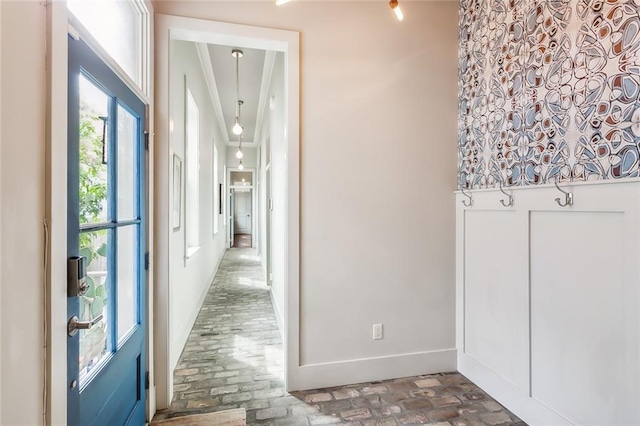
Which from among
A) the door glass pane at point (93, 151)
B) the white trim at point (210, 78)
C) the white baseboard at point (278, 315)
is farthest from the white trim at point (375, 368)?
the white trim at point (210, 78)

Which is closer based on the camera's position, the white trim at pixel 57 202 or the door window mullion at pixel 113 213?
the white trim at pixel 57 202

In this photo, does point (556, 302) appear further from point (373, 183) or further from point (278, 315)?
point (278, 315)

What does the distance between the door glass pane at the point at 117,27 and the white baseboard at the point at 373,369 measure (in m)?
2.24

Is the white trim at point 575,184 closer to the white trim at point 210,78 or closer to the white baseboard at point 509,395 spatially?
the white baseboard at point 509,395

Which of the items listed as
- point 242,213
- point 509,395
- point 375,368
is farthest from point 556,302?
point 242,213

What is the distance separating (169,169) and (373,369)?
2078mm

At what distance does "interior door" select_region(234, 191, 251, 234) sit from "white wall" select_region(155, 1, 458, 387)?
1203 cm

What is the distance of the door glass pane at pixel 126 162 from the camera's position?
1578 mm

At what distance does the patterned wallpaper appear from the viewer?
1437 millimetres

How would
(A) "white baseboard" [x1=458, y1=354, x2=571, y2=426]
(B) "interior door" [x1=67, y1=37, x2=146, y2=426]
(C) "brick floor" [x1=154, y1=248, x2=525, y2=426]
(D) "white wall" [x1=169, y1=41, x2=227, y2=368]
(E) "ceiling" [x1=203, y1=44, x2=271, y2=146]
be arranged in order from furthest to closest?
(E) "ceiling" [x1=203, y1=44, x2=271, y2=146], (D) "white wall" [x1=169, y1=41, x2=227, y2=368], (C) "brick floor" [x1=154, y1=248, x2=525, y2=426], (A) "white baseboard" [x1=458, y1=354, x2=571, y2=426], (B) "interior door" [x1=67, y1=37, x2=146, y2=426]

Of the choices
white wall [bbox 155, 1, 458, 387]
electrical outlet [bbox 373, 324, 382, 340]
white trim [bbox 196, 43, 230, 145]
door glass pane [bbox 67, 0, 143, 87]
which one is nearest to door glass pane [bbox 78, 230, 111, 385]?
door glass pane [bbox 67, 0, 143, 87]

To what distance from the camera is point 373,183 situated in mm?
2416

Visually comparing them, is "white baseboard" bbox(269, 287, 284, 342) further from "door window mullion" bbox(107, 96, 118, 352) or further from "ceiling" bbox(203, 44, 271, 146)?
"ceiling" bbox(203, 44, 271, 146)

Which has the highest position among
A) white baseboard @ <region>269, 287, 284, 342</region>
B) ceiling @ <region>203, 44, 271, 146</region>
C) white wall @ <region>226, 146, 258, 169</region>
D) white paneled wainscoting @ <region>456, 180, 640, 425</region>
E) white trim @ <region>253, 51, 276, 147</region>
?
ceiling @ <region>203, 44, 271, 146</region>
